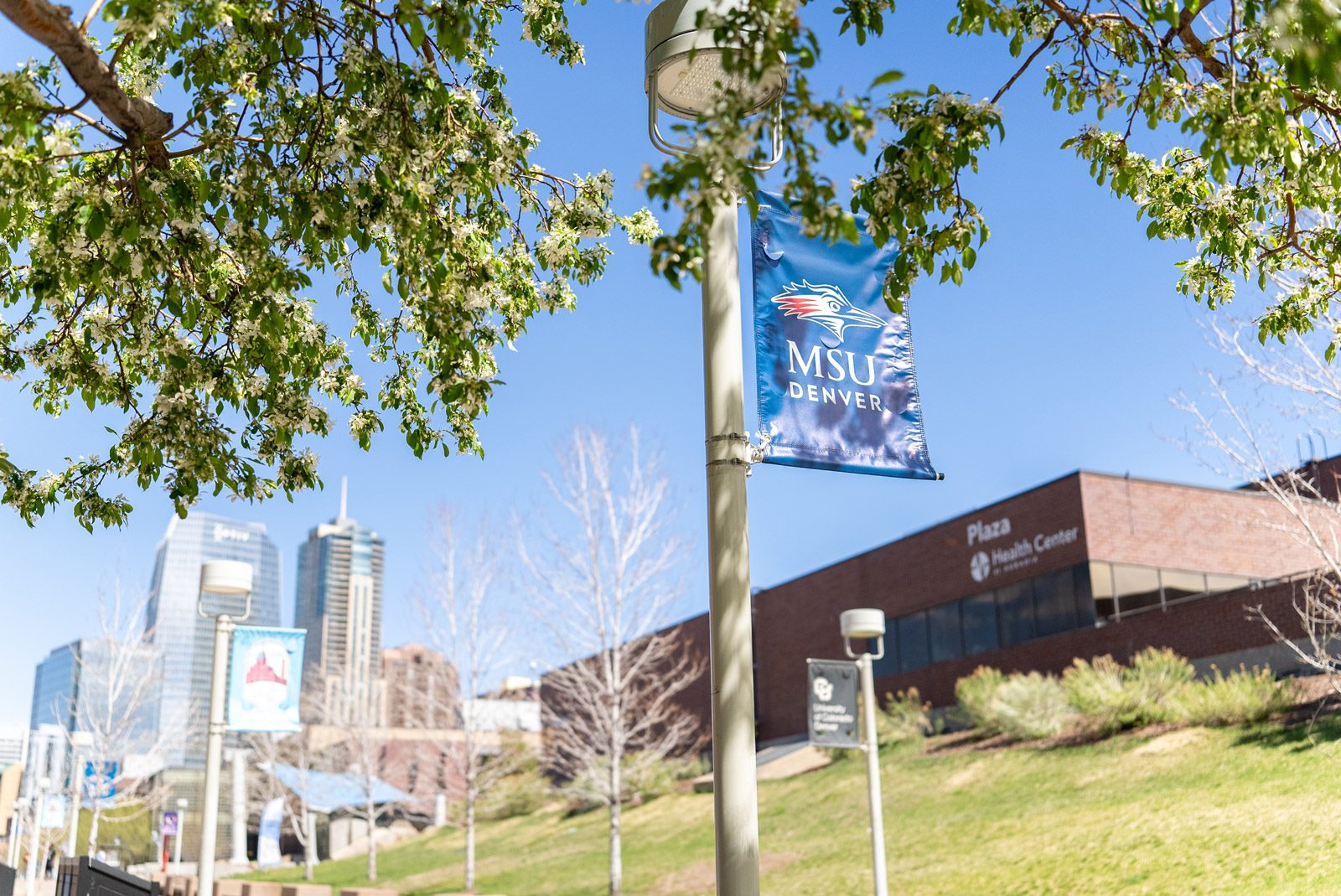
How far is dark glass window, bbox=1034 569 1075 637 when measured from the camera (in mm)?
31672

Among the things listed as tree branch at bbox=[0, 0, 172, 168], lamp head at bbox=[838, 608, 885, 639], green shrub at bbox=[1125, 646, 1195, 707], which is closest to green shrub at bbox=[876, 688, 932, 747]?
green shrub at bbox=[1125, 646, 1195, 707]

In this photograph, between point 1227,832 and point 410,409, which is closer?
point 410,409

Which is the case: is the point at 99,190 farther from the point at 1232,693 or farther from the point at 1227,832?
the point at 1232,693

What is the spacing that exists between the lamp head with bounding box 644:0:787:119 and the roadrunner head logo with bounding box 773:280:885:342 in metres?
0.98

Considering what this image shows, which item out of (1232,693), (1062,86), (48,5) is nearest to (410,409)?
(48,5)

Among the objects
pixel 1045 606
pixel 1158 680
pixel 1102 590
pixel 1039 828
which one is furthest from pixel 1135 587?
pixel 1039 828

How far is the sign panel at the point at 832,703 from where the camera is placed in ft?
52.8

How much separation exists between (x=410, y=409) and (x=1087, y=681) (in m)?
21.8

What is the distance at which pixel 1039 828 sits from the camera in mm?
21281

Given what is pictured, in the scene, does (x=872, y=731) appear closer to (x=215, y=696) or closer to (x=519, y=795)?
(x=215, y=696)

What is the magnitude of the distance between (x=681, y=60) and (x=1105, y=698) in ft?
76.2

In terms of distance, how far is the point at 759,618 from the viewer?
45.3 meters

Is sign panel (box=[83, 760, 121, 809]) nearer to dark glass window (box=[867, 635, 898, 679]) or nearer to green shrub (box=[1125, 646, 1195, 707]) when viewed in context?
dark glass window (box=[867, 635, 898, 679])

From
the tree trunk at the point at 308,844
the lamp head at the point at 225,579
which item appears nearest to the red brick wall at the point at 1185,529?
the lamp head at the point at 225,579
